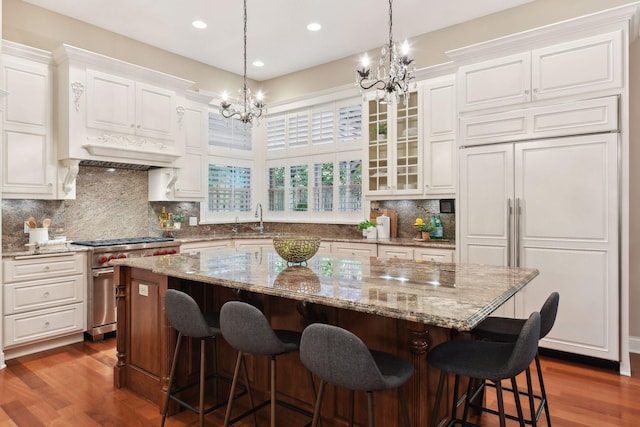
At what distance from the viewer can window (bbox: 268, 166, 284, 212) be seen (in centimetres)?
645

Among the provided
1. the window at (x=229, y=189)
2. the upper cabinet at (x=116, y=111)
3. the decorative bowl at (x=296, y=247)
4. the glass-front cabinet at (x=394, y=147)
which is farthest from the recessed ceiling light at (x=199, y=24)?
the decorative bowl at (x=296, y=247)

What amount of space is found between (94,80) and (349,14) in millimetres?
2845

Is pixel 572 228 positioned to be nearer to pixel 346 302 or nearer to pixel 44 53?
pixel 346 302

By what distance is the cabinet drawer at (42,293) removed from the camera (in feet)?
12.0

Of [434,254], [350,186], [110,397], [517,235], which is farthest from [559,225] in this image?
[110,397]

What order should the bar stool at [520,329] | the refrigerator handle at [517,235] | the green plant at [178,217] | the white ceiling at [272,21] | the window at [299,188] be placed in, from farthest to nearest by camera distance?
1. the window at [299,188]
2. the green plant at [178,217]
3. the white ceiling at [272,21]
4. the refrigerator handle at [517,235]
5. the bar stool at [520,329]

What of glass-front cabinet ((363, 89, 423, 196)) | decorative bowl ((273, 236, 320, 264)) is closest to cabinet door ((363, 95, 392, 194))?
glass-front cabinet ((363, 89, 423, 196))

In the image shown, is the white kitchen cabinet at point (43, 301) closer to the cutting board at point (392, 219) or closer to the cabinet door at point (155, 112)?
the cabinet door at point (155, 112)

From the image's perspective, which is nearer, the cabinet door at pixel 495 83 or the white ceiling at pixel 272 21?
the cabinet door at pixel 495 83

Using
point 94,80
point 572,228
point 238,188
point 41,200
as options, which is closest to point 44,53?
point 94,80

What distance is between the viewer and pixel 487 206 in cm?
392

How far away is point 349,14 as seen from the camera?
175 inches

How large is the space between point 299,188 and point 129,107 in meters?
2.60

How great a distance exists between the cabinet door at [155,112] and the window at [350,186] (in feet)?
7.60
